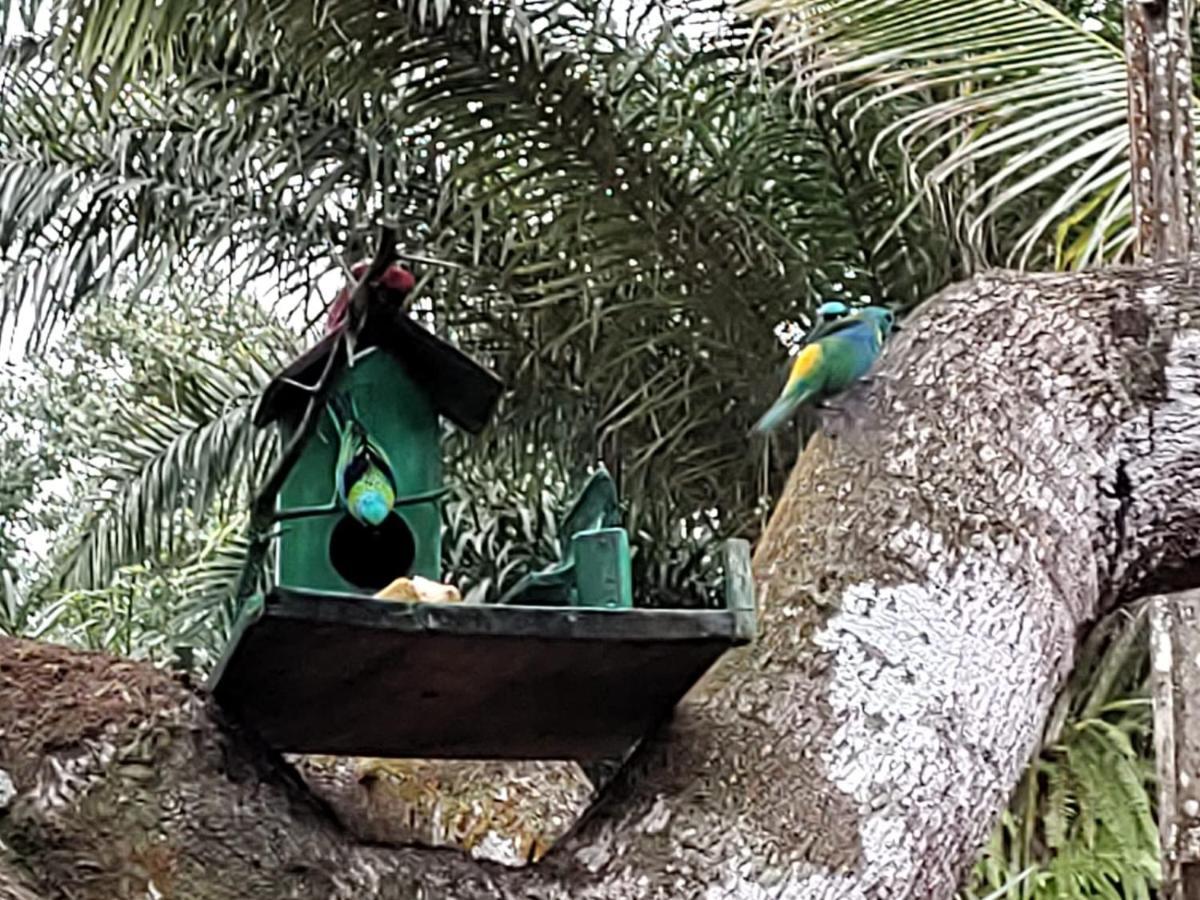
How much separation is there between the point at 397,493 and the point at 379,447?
30 millimetres

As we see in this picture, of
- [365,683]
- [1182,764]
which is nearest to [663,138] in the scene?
[1182,764]

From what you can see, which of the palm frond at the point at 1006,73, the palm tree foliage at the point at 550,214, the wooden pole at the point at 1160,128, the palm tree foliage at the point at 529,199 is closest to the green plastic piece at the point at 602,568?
the wooden pole at the point at 1160,128

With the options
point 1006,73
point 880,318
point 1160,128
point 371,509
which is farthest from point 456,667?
point 1006,73

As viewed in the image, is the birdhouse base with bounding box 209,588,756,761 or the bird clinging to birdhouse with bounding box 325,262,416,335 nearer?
the birdhouse base with bounding box 209,588,756,761

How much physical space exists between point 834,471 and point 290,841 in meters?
0.42

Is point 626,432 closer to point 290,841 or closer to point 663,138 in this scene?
point 663,138

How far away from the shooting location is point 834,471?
1023 millimetres

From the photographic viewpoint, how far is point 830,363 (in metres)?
1.01

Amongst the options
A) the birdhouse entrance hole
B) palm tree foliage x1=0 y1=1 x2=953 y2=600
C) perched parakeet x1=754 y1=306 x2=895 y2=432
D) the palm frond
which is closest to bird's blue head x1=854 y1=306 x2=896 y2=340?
perched parakeet x1=754 y1=306 x2=895 y2=432

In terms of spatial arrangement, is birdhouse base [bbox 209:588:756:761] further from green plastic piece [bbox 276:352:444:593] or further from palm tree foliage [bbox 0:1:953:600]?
palm tree foliage [bbox 0:1:953:600]

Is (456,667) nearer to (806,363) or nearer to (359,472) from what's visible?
(359,472)

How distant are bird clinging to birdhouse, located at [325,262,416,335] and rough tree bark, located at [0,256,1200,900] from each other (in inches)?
10.2

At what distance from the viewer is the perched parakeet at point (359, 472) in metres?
0.92

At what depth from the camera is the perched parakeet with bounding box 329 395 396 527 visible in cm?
92
